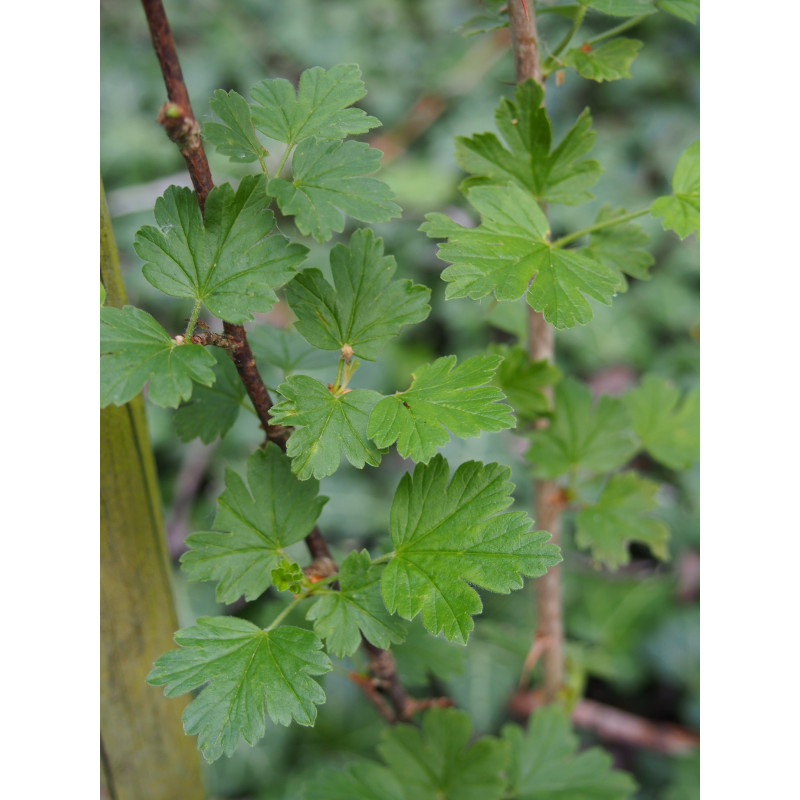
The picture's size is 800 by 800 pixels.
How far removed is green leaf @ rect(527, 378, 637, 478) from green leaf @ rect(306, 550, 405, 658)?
1.25 ft

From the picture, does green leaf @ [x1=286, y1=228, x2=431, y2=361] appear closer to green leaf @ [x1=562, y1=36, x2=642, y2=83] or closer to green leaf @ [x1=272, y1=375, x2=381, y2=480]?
green leaf @ [x1=272, y1=375, x2=381, y2=480]

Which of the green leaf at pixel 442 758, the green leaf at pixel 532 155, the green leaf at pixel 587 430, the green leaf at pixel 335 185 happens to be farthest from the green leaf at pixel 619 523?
the green leaf at pixel 335 185

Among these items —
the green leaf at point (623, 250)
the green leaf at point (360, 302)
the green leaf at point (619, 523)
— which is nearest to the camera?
the green leaf at point (360, 302)


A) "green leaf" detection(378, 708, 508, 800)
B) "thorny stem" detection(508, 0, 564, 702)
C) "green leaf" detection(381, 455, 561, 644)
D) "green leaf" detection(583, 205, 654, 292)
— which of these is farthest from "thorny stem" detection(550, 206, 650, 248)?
"green leaf" detection(378, 708, 508, 800)

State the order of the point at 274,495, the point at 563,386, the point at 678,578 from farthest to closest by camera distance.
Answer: the point at 678,578
the point at 563,386
the point at 274,495

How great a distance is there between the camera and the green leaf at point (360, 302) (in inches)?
24.1

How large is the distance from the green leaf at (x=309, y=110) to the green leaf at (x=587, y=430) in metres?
0.48

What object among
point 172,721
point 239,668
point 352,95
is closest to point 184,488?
point 172,721

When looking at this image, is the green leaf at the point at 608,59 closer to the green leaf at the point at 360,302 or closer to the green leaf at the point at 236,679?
the green leaf at the point at 360,302

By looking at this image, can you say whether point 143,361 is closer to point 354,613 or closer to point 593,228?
point 354,613

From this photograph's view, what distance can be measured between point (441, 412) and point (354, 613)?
19cm

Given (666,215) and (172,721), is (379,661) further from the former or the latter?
(666,215)
